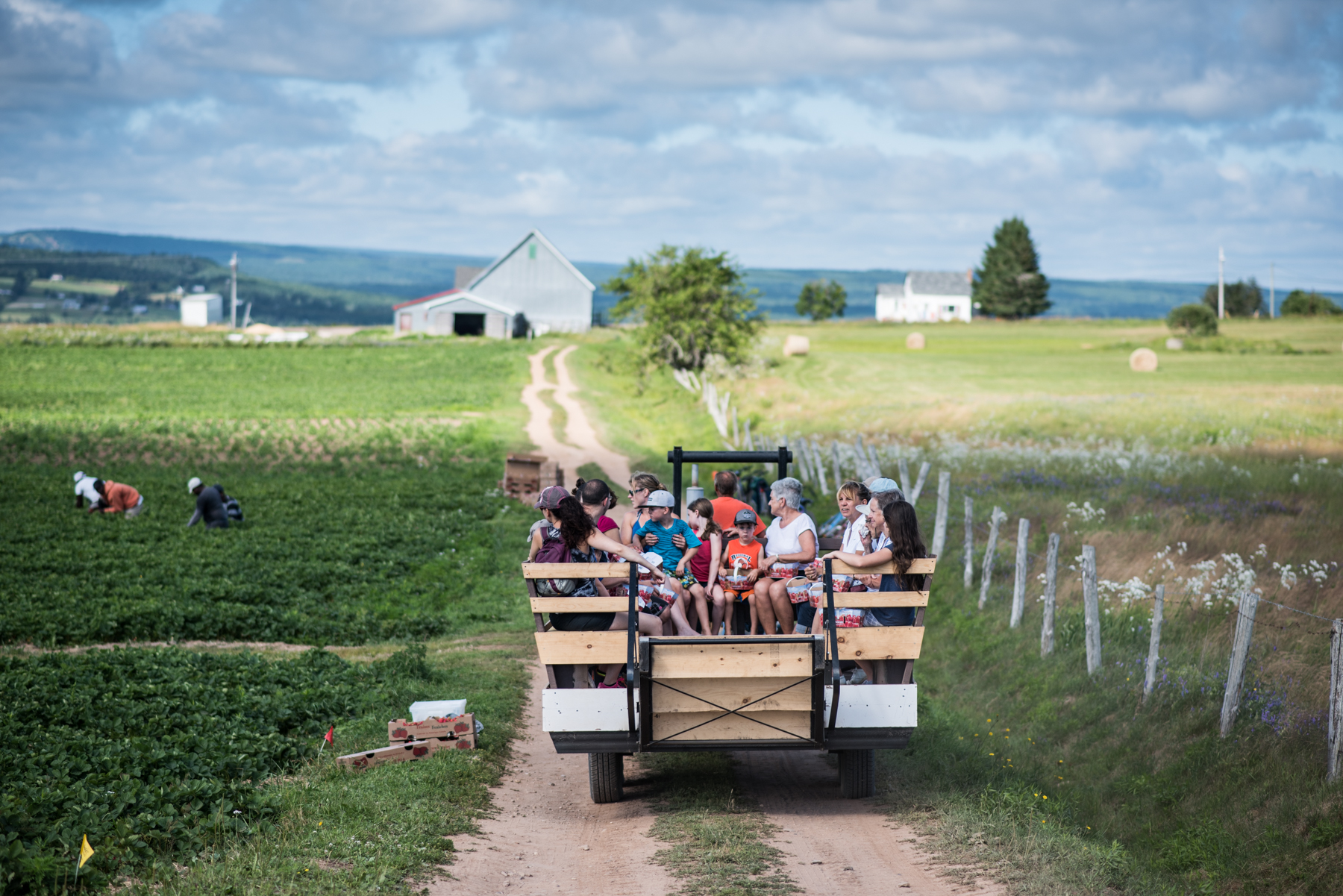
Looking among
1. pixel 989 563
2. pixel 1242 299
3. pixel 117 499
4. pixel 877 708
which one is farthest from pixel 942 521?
pixel 1242 299

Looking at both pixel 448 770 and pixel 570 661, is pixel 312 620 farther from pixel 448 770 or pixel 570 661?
pixel 570 661

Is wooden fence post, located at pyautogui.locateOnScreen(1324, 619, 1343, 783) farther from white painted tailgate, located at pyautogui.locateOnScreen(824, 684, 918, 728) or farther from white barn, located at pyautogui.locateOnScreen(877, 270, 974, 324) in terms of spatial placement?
white barn, located at pyautogui.locateOnScreen(877, 270, 974, 324)

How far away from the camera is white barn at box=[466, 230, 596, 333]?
329ft

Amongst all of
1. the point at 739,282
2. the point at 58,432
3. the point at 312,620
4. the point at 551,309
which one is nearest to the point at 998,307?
the point at 551,309

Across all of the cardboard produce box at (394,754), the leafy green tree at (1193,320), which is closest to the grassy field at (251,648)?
the cardboard produce box at (394,754)

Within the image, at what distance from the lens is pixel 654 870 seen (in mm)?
7516

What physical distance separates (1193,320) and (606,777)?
268 feet

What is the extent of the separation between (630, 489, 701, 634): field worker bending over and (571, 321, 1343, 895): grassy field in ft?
8.34

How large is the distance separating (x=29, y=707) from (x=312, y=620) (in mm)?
5735

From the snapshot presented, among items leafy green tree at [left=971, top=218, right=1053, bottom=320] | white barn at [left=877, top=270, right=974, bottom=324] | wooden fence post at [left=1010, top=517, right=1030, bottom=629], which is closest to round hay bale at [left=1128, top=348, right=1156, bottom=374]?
wooden fence post at [left=1010, top=517, right=1030, bottom=629]

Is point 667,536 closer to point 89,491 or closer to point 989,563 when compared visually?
point 989,563

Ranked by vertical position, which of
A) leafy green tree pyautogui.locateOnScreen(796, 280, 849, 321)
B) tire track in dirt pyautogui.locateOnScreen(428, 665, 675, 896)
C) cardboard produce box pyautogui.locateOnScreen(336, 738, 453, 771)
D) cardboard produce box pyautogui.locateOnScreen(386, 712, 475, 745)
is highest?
leafy green tree pyautogui.locateOnScreen(796, 280, 849, 321)

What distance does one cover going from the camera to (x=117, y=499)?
2359cm

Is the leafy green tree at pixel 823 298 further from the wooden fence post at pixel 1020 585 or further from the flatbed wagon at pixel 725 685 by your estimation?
the flatbed wagon at pixel 725 685
